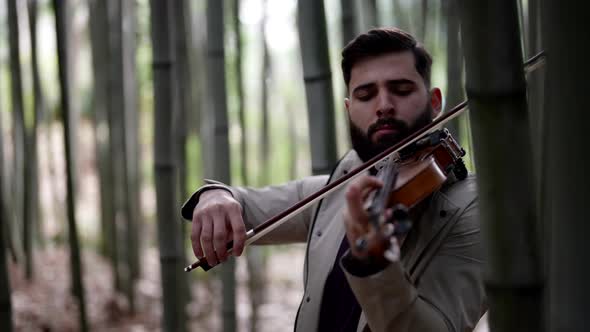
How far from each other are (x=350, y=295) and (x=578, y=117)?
694 millimetres

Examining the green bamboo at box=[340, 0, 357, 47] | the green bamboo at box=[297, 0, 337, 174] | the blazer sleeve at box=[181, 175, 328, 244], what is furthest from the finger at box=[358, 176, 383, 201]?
the green bamboo at box=[340, 0, 357, 47]

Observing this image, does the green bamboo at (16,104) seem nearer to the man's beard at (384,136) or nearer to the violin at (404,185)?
the man's beard at (384,136)

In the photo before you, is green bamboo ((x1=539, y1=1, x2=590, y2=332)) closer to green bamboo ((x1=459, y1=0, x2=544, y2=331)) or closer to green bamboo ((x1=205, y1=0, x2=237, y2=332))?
green bamboo ((x1=459, y1=0, x2=544, y2=331))

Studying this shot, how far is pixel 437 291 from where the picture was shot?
1184 mm

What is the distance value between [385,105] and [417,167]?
23 centimetres

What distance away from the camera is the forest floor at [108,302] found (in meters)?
4.49

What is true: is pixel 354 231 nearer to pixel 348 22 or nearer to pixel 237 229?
pixel 237 229

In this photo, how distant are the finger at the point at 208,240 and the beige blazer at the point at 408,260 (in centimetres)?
16

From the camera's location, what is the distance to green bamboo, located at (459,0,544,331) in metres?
0.82

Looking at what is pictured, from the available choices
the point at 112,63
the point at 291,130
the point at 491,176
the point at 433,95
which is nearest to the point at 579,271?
the point at 491,176

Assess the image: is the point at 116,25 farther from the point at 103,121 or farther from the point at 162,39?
the point at 162,39

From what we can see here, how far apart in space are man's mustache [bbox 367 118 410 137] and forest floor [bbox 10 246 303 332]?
3.42 meters

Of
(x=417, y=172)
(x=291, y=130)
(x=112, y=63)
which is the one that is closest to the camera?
(x=417, y=172)

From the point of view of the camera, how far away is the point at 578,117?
2.58 ft
